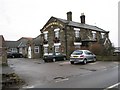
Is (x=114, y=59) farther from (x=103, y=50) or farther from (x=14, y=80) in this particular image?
(x=14, y=80)

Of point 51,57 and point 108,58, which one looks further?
point 51,57

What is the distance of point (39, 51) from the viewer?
146 ft

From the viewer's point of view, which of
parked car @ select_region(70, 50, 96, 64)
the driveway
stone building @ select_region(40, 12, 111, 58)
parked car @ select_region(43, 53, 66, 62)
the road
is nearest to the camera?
the road

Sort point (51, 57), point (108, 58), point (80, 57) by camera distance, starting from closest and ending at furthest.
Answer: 1. point (80, 57)
2. point (108, 58)
3. point (51, 57)

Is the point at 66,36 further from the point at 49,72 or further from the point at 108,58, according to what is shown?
the point at 49,72

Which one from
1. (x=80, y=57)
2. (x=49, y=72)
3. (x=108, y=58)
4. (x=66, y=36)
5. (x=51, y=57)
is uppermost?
(x=66, y=36)

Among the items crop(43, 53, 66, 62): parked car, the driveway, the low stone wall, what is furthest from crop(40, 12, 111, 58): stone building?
the driveway

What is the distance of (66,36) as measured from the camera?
37.2 m

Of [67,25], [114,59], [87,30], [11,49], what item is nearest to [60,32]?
[67,25]

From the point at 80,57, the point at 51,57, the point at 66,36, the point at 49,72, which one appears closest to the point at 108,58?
the point at 80,57

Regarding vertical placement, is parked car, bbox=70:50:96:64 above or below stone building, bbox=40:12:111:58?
below

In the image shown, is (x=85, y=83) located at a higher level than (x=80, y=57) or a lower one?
lower

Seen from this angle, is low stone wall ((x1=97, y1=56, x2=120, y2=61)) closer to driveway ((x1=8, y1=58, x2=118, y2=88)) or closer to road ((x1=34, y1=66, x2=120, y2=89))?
driveway ((x1=8, y1=58, x2=118, y2=88))

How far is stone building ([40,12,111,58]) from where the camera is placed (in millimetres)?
37219
